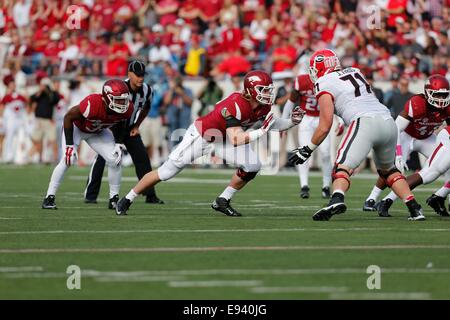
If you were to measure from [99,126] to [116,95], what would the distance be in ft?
1.89

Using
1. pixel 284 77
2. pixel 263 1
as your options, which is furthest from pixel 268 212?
pixel 263 1

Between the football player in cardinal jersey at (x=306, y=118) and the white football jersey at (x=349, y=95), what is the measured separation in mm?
3887

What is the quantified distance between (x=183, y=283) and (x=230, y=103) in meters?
4.77

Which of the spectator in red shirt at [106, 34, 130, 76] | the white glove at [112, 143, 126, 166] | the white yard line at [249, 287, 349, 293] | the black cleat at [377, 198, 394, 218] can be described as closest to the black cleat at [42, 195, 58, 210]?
the white glove at [112, 143, 126, 166]

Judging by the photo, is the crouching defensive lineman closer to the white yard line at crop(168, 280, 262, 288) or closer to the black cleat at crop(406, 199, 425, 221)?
the black cleat at crop(406, 199, 425, 221)

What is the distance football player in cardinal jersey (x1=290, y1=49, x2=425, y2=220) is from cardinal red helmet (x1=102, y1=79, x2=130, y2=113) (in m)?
2.30

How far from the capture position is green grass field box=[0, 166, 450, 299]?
6828mm

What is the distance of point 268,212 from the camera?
485 inches

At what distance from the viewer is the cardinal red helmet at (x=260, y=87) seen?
11492 mm

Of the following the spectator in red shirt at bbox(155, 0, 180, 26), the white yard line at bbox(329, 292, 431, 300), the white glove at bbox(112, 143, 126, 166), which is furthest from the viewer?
the spectator in red shirt at bbox(155, 0, 180, 26)

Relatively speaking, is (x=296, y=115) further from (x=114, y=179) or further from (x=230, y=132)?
(x=114, y=179)

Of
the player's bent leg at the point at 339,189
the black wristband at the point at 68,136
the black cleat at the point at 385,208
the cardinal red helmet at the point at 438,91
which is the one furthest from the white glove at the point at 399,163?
the black wristband at the point at 68,136

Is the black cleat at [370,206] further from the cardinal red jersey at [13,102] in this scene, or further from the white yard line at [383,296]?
the cardinal red jersey at [13,102]
